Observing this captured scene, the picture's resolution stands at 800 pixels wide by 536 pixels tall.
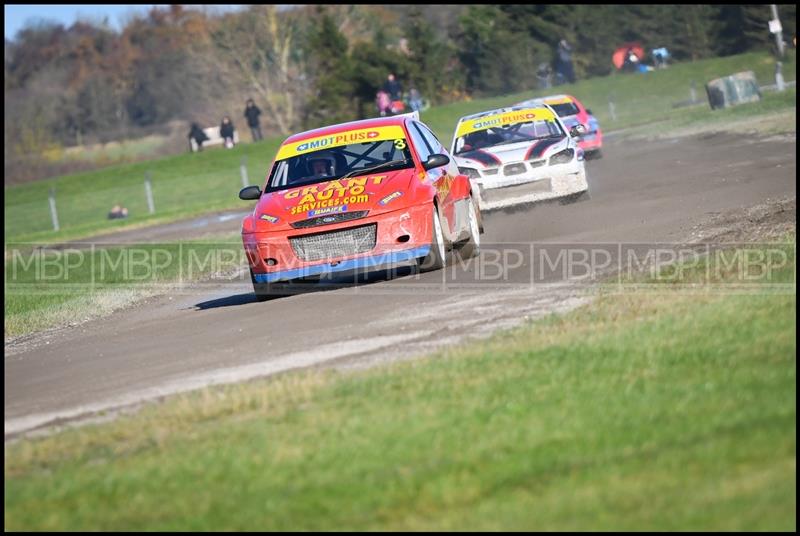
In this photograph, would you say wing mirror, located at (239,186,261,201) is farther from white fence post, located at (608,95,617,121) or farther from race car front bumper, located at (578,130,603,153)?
white fence post, located at (608,95,617,121)

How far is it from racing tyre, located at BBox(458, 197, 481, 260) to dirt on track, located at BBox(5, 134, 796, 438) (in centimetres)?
19

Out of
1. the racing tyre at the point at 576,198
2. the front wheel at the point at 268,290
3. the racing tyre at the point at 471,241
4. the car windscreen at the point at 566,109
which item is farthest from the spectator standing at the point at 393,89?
the front wheel at the point at 268,290

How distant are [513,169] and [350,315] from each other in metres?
8.59

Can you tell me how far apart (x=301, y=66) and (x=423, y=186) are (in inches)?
2054

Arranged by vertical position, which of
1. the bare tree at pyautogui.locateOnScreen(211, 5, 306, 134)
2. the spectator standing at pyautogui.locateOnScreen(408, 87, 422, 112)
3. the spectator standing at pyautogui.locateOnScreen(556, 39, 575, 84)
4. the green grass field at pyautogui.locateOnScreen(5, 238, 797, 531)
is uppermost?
→ the bare tree at pyautogui.locateOnScreen(211, 5, 306, 134)

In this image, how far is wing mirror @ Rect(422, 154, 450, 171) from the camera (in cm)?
1357

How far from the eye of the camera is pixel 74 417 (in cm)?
796

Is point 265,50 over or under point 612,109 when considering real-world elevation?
over

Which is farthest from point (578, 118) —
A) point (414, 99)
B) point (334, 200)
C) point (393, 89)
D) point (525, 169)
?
point (414, 99)

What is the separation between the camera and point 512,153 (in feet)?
63.2

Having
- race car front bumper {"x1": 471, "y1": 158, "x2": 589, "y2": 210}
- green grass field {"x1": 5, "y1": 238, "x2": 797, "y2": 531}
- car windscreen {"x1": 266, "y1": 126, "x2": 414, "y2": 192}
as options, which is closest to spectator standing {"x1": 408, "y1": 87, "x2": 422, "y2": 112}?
race car front bumper {"x1": 471, "y1": 158, "x2": 589, "y2": 210}

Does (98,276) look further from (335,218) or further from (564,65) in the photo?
(564,65)

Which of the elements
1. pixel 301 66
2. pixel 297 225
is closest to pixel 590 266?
pixel 297 225

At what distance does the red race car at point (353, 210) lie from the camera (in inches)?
492
